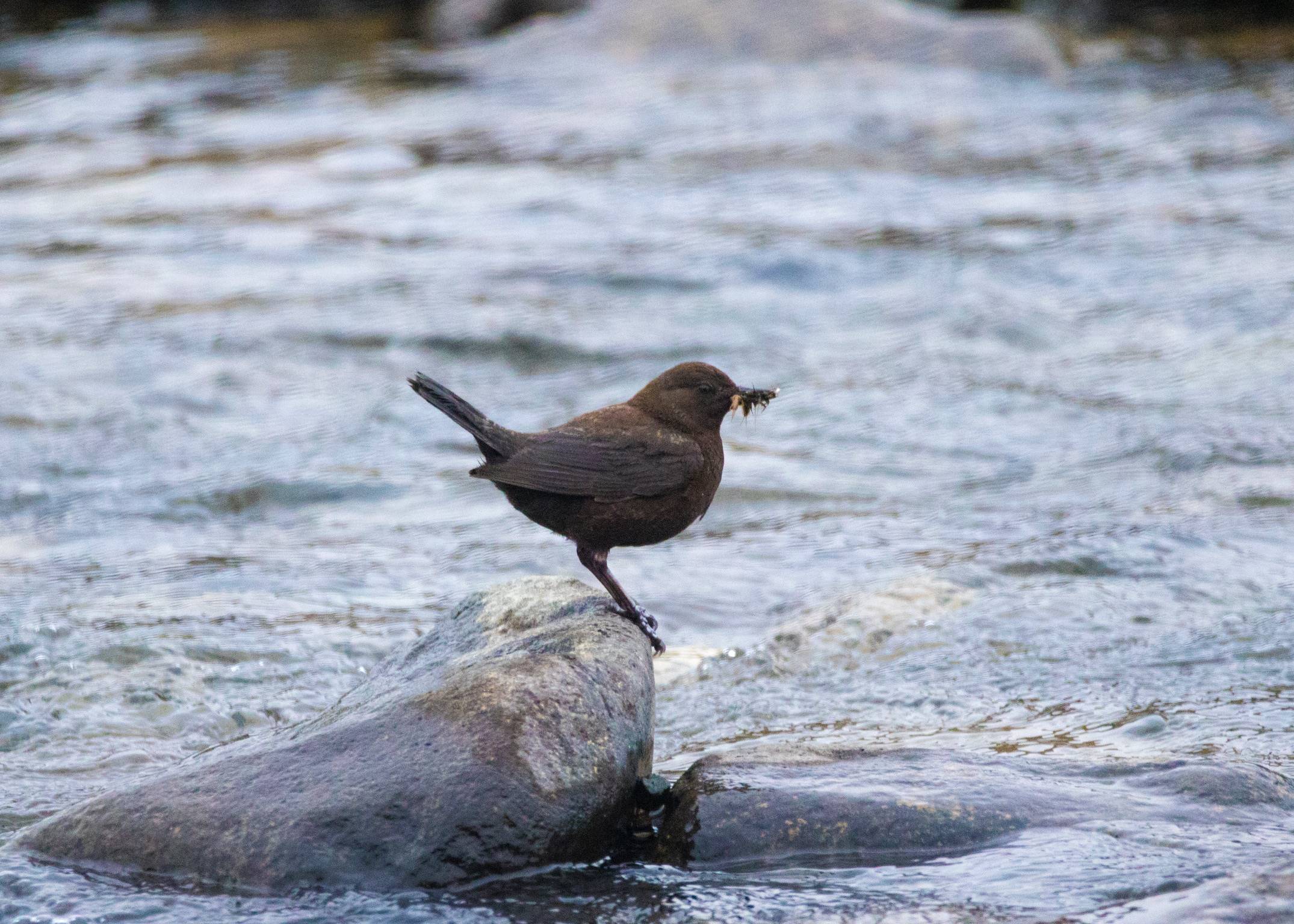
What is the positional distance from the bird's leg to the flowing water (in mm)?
397

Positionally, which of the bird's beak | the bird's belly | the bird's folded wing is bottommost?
the bird's belly

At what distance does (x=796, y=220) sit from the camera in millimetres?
11062

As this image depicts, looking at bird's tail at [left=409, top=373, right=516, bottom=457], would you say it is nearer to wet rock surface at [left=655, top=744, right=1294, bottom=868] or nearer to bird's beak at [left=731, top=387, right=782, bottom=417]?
bird's beak at [left=731, top=387, right=782, bottom=417]

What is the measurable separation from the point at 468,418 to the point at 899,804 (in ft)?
5.00

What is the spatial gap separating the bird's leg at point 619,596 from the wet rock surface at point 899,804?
0.53 metres

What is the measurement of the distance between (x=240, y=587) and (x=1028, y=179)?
7.82 metres

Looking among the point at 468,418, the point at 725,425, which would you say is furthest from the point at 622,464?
the point at 725,425

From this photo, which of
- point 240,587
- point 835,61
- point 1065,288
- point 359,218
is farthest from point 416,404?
Answer: point 835,61

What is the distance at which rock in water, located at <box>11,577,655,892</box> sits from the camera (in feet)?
11.4

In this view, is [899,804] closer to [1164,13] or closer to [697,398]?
[697,398]

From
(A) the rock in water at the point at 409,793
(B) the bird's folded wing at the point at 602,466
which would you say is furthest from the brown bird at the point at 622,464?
(A) the rock in water at the point at 409,793

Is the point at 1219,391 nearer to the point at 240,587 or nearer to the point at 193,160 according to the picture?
the point at 240,587

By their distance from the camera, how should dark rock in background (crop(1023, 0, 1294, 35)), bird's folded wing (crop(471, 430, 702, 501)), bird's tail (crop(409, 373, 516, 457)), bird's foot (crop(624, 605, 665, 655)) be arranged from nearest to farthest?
bird's tail (crop(409, 373, 516, 457)) → bird's folded wing (crop(471, 430, 702, 501)) → bird's foot (crop(624, 605, 665, 655)) → dark rock in background (crop(1023, 0, 1294, 35))

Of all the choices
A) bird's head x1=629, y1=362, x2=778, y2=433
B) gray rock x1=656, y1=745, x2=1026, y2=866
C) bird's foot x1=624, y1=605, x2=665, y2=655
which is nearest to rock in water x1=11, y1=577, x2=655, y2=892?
gray rock x1=656, y1=745, x2=1026, y2=866
